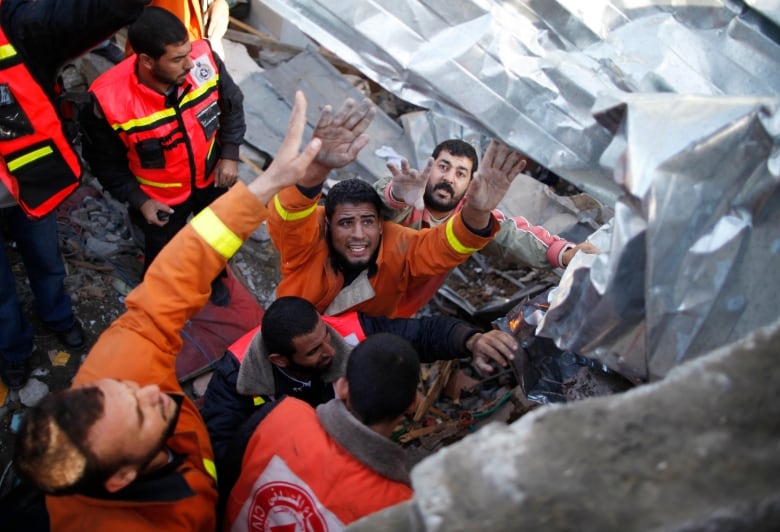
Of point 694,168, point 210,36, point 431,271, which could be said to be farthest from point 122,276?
point 694,168

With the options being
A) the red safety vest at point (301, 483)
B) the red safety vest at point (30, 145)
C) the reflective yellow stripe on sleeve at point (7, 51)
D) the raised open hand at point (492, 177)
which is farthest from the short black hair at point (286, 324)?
the reflective yellow stripe on sleeve at point (7, 51)

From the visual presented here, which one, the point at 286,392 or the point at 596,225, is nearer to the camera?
the point at 286,392

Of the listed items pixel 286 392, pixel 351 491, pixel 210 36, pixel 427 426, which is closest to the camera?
pixel 351 491

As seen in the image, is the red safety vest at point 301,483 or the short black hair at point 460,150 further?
the short black hair at point 460,150

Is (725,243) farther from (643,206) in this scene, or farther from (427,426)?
(427,426)

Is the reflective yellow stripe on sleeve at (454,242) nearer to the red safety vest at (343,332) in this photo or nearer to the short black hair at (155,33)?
the red safety vest at (343,332)

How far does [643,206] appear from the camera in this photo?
1.38 meters

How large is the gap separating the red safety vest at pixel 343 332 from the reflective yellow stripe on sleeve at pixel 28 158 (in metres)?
1.23

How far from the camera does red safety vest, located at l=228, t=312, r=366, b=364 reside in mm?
2670

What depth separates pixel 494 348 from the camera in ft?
8.43

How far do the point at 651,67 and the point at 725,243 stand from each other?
2.61ft

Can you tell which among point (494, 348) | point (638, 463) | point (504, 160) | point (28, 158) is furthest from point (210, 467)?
point (28, 158)

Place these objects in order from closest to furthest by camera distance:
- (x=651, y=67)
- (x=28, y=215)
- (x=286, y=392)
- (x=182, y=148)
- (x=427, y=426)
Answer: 1. (x=651, y=67)
2. (x=286, y=392)
3. (x=28, y=215)
4. (x=182, y=148)
5. (x=427, y=426)

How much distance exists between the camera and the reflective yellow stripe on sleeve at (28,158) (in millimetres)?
2779
